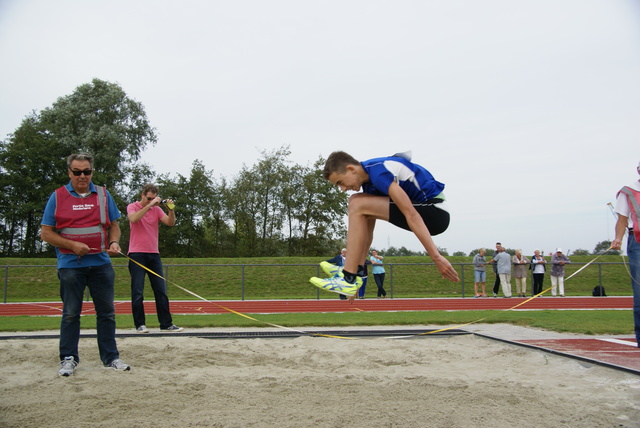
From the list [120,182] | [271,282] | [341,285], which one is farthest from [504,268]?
[120,182]

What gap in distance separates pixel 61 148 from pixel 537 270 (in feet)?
101

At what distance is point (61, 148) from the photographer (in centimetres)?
3450

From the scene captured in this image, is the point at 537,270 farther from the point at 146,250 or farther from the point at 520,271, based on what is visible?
the point at 146,250

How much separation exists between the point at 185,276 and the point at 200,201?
19740 mm

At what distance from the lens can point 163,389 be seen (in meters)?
3.77

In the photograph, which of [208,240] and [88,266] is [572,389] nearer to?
[88,266]

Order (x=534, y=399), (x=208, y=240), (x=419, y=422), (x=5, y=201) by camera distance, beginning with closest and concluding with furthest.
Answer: (x=419, y=422) < (x=534, y=399) < (x=5, y=201) < (x=208, y=240)

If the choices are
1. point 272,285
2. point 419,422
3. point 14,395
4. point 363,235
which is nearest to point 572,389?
point 419,422

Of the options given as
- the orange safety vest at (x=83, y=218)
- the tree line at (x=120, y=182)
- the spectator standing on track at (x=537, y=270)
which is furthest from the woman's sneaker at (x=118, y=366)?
the tree line at (x=120, y=182)

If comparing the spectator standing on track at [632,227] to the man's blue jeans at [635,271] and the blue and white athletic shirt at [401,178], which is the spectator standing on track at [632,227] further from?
the blue and white athletic shirt at [401,178]

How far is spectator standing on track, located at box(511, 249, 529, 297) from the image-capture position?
16031mm

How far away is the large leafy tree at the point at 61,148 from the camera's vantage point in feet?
112

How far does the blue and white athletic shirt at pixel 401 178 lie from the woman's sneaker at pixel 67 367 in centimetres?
282

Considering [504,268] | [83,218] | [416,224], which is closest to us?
[416,224]
